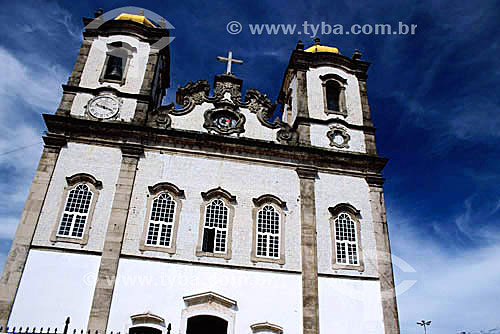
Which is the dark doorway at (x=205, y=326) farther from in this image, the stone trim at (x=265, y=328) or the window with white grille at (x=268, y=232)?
the window with white grille at (x=268, y=232)

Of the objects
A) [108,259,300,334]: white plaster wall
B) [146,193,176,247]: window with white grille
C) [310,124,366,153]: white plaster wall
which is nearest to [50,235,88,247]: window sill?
[108,259,300,334]: white plaster wall

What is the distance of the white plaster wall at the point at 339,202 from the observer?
49.5 feet

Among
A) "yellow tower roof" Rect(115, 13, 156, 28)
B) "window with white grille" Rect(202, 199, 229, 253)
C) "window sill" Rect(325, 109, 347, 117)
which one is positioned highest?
"yellow tower roof" Rect(115, 13, 156, 28)

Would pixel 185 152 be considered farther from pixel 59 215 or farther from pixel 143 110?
pixel 59 215

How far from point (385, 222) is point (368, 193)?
136 centimetres

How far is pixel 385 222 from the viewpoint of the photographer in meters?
16.2

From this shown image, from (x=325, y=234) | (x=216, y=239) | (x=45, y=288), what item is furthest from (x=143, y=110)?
(x=325, y=234)

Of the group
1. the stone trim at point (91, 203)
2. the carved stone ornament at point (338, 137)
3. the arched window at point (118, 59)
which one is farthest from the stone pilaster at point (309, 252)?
the arched window at point (118, 59)

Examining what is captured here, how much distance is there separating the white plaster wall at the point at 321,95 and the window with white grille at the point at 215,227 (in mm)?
6380

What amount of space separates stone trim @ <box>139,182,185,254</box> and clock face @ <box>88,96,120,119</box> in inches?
152

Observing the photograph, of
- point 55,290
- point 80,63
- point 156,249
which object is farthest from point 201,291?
point 80,63

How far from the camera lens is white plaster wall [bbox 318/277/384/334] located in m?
14.0

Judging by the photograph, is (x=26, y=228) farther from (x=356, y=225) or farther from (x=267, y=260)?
(x=356, y=225)

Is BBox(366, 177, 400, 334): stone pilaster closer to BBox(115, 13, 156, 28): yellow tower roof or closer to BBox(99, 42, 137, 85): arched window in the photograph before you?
BBox(99, 42, 137, 85): arched window
